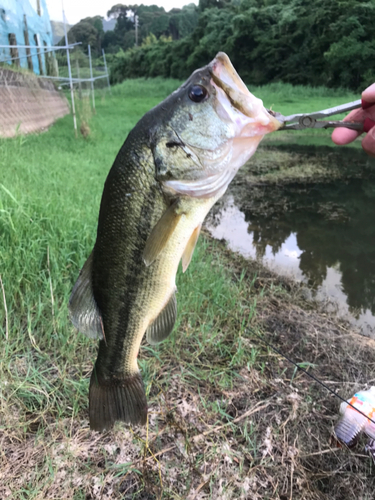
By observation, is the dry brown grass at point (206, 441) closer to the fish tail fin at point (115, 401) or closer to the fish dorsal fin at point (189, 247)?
the fish tail fin at point (115, 401)

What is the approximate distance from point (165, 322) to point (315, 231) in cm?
467

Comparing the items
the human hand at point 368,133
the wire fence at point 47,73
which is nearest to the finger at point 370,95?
the human hand at point 368,133

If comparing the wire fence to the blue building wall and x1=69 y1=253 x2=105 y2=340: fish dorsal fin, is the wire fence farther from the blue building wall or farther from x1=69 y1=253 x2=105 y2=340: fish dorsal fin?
x1=69 y1=253 x2=105 y2=340: fish dorsal fin

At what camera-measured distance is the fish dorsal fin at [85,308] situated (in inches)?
52.1

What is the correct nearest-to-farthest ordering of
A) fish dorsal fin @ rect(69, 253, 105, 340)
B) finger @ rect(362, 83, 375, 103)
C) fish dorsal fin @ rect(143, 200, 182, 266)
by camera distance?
fish dorsal fin @ rect(143, 200, 182, 266), fish dorsal fin @ rect(69, 253, 105, 340), finger @ rect(362, 83, 375, 103)

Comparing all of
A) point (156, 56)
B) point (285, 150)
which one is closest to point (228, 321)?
point (285, 150)

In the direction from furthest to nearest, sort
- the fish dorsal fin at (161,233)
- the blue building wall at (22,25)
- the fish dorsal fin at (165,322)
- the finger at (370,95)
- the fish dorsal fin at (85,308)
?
the blue building wall at (22,25)
the finger at (370,95)
the fish dorsal fin at (165,322)
the fish dorsal fin at (85,308)
the fish dorsal fin at (161,233)

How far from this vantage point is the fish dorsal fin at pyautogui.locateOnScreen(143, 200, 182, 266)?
1.18m

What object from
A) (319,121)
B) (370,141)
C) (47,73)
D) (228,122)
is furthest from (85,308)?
(47,73)

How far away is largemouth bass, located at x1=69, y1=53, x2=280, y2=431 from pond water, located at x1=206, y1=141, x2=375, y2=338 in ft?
9.13

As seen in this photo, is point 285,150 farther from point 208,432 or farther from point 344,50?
point 344,50

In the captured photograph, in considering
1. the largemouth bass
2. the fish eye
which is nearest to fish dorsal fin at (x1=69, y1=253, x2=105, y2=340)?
the largemouth bass

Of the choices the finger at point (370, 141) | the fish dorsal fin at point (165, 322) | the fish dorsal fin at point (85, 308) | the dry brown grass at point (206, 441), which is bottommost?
the dry brown grass at point (206, 441)

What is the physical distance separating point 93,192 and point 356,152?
387 inches
